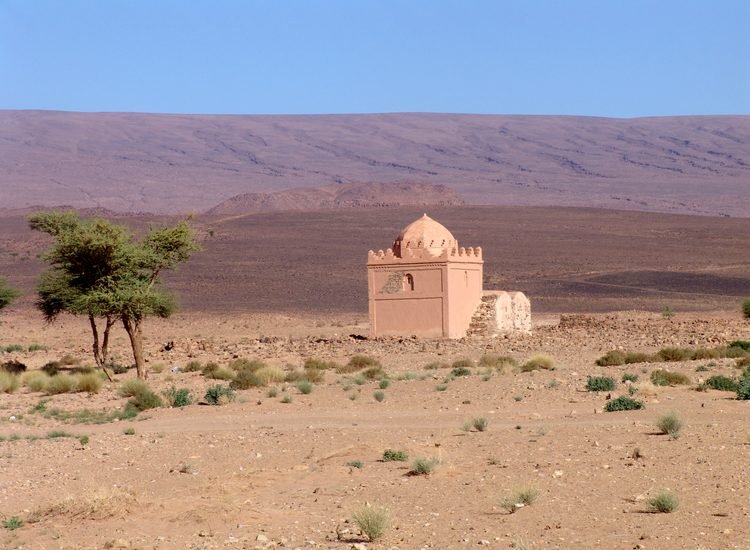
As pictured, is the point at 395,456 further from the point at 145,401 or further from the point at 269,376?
the point at 269,376

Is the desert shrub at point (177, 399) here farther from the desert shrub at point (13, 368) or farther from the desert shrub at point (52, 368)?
the desert shrub at point (13, 368)

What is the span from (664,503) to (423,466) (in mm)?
3244

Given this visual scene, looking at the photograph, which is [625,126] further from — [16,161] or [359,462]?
[359,462]

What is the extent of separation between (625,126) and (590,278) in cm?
13238

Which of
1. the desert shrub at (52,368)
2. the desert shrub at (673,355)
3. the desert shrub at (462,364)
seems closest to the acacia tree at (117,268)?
the desert shrub at (52,368)

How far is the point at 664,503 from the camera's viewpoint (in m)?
10.5

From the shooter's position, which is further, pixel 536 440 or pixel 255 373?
pixel 255 373

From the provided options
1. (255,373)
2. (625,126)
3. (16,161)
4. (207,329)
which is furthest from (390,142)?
(255,373)

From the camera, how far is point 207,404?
21906 mm

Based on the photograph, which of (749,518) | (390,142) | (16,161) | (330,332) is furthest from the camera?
(390,142)

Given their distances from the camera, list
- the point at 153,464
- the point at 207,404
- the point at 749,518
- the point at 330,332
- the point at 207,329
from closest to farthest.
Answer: the point at 749,518 → the point at 153,464 → the point at 207,404 → the point at 330,332 → the point at 207,329

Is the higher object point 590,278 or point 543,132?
point 543,132

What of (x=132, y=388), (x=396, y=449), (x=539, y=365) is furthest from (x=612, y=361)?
(x=396, y=449)

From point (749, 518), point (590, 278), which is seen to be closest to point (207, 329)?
point (590, 278)
